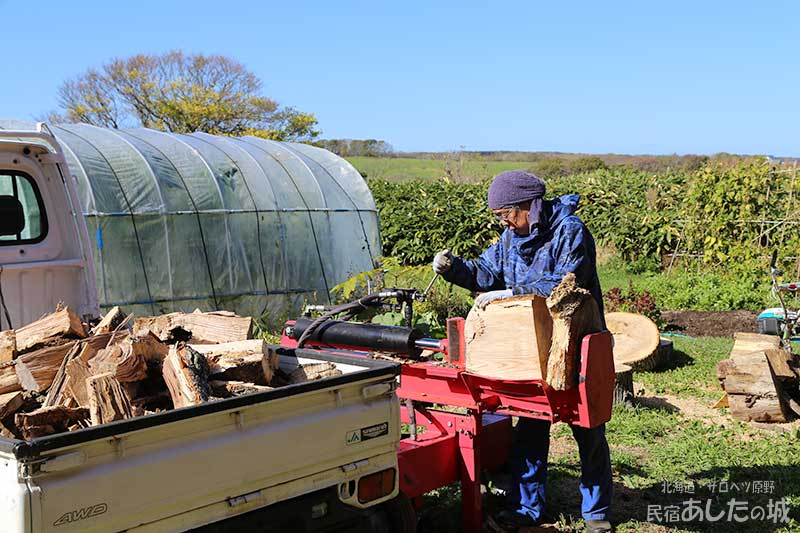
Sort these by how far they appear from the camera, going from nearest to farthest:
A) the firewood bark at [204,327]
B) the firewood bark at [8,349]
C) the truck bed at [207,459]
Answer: the truck bed at [207,459] < the firewood bark at [8,349] < the firewood bark at [204,327]

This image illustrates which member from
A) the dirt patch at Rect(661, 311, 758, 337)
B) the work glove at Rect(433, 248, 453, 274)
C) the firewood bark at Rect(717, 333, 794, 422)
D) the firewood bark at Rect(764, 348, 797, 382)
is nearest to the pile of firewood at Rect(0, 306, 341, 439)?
the work glove at Rect(433, 248, 453, 274)

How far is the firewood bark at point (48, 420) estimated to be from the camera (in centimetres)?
323

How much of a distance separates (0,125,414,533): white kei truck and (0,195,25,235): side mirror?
2422mm

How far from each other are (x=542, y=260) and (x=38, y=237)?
3.43m

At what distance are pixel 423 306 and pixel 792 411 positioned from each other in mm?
4798

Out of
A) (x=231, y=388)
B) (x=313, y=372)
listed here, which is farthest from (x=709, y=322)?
(x=231, y=388)

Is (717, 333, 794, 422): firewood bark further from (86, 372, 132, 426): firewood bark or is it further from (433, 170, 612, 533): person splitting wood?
(86, 372, 132, 426): firewood bark

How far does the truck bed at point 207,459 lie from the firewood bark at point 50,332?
147 cm

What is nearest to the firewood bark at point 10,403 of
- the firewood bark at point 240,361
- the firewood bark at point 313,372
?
the firewood bark at point 240,361

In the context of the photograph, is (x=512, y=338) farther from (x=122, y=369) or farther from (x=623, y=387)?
(x=623, y=387)

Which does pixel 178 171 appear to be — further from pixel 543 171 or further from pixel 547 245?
pixel 543 171

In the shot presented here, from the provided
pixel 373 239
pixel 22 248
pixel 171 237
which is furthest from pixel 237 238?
pixel 22 248

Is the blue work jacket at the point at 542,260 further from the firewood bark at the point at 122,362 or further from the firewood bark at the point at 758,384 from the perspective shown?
the firewood bark at the point at 758,384

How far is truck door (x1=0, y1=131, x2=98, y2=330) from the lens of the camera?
5410 millimetres
